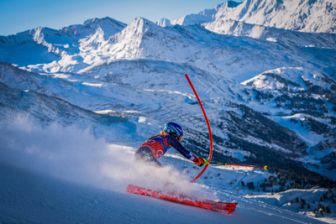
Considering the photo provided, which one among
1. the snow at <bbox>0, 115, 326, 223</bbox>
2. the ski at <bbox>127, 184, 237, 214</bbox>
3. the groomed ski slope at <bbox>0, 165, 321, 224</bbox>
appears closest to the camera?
the groomed ski slope at <bbox>0, 165, 321, 224</bbox>

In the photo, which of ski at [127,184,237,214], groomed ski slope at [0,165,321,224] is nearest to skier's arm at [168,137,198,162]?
ski at [127,184,237,214]

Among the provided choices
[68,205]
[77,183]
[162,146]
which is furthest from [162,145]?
[68,205]

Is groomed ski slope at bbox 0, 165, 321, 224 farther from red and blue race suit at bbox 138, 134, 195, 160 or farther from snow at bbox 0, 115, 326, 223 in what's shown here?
red and blue race suit at bbox 138, 134, 195, 160

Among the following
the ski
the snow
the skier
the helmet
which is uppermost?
the helmet

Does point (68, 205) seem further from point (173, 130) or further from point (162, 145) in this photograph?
point (173, 130)

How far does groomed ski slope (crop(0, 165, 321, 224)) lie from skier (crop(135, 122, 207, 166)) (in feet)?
10.9

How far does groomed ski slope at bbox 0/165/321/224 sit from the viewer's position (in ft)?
28.3

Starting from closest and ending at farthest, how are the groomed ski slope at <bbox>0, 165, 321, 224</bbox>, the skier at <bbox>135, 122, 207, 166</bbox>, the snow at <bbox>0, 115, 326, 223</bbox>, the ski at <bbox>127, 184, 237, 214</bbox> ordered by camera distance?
1. the groomed ski slope at <bbox>0, 165, 321, 224</bbox>
2. the snow at <bbox>0, 115, 326, 223</bbox>
3. the ski at <bbox>127, 184, 237, 214</bbox>
4. the skier at <bbox>135, 122, 207, 166</bbox>

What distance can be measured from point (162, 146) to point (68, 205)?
8913 mm

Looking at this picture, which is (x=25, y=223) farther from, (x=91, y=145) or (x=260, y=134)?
(x=260, y=134)

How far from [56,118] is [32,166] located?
2173 inches

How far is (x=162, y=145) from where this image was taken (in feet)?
61.1

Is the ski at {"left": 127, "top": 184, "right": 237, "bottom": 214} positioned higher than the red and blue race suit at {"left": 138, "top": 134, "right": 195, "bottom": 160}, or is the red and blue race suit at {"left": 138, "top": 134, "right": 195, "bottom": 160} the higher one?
the red and blue race suit at {"left": 138, "top": 134, "right": 195, "bottom": 160}

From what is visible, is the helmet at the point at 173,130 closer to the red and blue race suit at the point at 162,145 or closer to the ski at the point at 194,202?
the red and blue race suit at the point at 162,145
